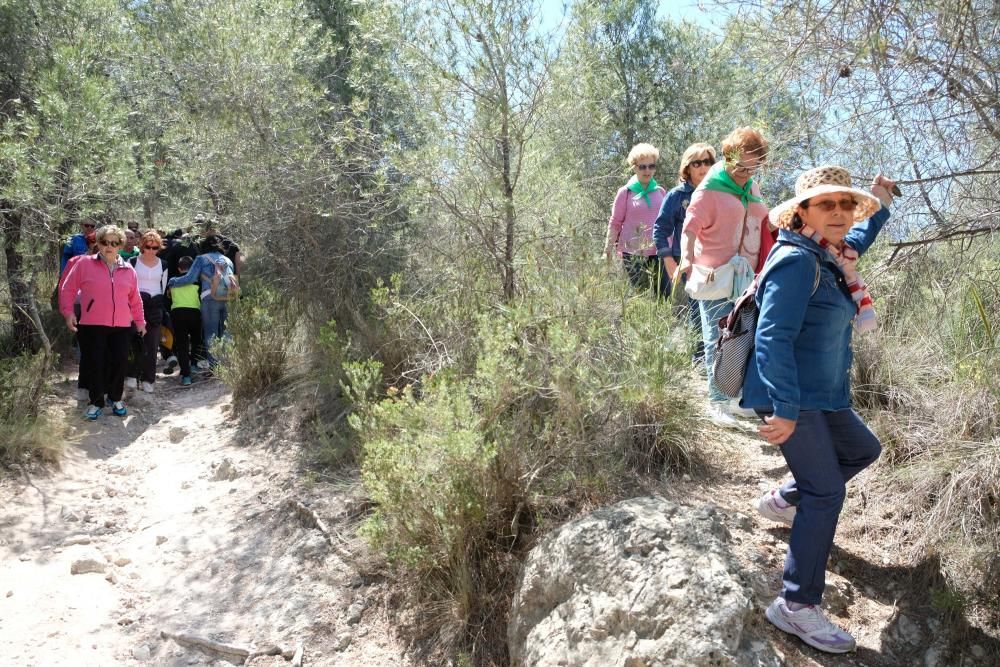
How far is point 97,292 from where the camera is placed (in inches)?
279

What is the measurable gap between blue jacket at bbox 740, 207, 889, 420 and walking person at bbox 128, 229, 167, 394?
6.71m

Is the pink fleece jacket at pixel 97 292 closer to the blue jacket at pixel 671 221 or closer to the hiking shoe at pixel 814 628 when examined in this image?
the blue jacket at pixel 671 221

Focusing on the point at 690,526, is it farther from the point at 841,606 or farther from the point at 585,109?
the point at 585,109

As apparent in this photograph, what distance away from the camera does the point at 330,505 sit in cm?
514

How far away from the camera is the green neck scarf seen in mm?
4520

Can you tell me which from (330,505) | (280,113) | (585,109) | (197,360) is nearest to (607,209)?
(585,109)

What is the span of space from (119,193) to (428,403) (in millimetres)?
3887

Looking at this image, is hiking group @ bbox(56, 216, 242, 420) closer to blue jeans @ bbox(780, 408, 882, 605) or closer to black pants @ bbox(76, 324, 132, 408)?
black pants @ bbox(76, 324, 132, 408)

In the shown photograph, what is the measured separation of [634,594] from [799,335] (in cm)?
112

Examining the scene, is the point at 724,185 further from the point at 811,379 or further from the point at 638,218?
the point at 811,379

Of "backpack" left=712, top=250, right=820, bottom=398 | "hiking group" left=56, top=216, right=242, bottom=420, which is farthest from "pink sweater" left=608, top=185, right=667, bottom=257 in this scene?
"hiking group" left=56, top=216, right=242, bottom=420

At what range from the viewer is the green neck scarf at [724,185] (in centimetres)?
452

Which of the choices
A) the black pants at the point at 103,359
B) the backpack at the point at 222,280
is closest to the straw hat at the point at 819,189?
the black pants at the point at 103,359

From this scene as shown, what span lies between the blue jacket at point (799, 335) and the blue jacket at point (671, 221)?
2477 millimetres
